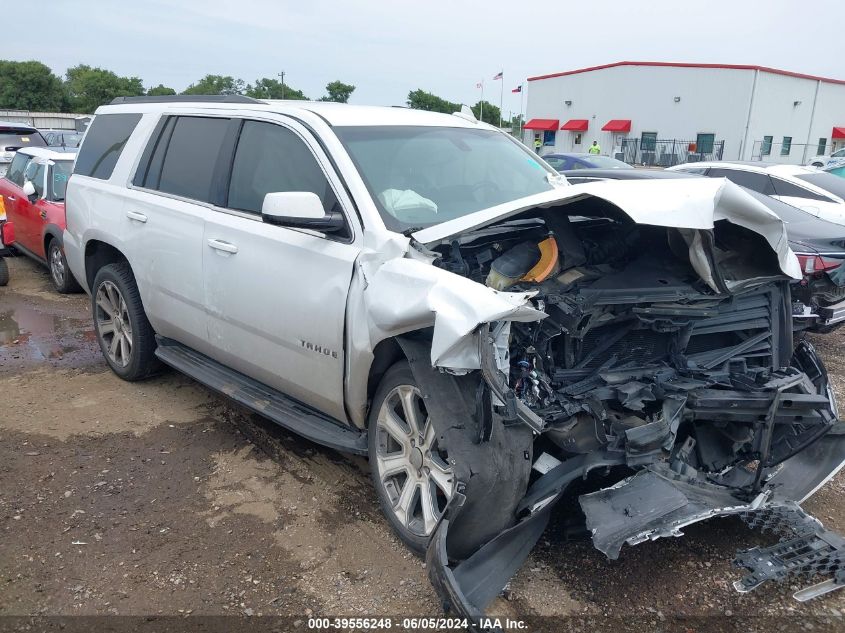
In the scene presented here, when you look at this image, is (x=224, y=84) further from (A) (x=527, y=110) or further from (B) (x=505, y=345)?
(B) (x=505, y=345)

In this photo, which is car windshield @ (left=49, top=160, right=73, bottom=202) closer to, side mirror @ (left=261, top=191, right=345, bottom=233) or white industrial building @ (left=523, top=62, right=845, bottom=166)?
side mirror @ (left=261, top=191, right=345, bottom=233)

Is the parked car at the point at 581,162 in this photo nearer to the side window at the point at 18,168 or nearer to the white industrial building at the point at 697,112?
the side window at the point at 18,168

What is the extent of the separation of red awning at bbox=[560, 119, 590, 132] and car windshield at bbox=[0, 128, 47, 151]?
38.6m

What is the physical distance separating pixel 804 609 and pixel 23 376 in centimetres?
546

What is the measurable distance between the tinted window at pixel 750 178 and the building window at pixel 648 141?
34.8 meters

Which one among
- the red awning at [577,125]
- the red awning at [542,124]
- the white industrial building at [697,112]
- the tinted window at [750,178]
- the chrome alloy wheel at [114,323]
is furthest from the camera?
the red awning at [542,124]

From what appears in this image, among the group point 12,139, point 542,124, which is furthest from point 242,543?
point 542,124

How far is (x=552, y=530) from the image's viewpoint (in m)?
3.29

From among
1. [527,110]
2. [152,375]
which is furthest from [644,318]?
[527,110]

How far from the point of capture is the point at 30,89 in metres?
64.2

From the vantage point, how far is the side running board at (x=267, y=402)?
11.2ft

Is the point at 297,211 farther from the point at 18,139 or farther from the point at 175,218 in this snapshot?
the point at 18,139

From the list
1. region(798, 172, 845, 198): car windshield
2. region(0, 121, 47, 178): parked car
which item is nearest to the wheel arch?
region(798, 172, 845, 198): car windshield

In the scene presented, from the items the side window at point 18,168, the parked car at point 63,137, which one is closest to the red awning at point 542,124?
the parked car at point 63,137
